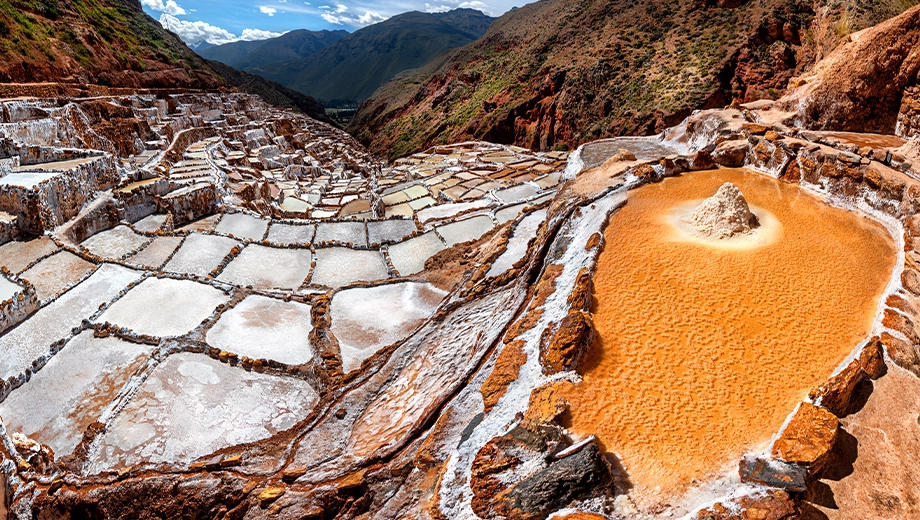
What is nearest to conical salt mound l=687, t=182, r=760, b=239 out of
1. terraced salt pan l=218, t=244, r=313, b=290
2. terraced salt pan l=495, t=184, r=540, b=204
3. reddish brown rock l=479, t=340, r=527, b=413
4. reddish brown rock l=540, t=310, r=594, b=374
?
reddish brown rock l=540, t=310, r=594, b=374

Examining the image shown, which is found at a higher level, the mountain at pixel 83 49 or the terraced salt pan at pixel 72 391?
the mountain at pixel 83 49

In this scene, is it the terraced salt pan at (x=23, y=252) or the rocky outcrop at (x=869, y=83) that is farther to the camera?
the rocky outcrop at (x=869, y=83)

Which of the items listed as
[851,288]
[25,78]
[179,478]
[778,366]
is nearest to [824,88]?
[851,288]

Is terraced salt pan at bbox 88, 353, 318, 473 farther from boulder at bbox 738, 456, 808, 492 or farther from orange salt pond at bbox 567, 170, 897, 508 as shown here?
boulder at bbox 738, 456, 808, 492

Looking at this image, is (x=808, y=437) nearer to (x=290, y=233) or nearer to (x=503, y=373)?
(x=503, y=373)

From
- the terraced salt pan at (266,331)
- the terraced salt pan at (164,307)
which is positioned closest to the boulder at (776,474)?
the terraced salt pan at (266,331)

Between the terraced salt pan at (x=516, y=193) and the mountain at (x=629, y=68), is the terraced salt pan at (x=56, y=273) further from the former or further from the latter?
the mountain at (x=629, y=68)

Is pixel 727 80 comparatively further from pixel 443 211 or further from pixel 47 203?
pixel 47 203
